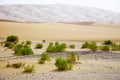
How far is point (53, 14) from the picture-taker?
147625 mm

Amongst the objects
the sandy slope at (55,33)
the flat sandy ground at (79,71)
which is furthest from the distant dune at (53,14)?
the flat sandy ground at (79,71)

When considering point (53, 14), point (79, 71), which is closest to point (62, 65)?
point (79, 71)

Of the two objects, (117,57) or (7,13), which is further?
(7,13)

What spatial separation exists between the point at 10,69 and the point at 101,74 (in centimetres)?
441

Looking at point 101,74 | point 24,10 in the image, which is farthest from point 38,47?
point 24,10

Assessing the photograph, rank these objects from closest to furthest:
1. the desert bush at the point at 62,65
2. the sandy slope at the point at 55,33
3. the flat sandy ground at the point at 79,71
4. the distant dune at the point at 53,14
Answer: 1. the flat sandy ground at the point at 79,71
2. the desert bush at the point at 62,65
3. the sandy slope at the point at 55,33
4. the distant dune at the point at 53,14

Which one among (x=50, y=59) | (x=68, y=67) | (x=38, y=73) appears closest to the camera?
(x=38, y=73)

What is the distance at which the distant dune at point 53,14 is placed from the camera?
432 ft

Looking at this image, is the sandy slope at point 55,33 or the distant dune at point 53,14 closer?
the sandy slope at point 55,33

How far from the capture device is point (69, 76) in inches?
467

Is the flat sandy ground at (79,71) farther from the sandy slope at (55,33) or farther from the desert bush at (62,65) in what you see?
the sandy slope at (55,33)

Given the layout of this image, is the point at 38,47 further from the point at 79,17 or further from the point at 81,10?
the point at 81,10

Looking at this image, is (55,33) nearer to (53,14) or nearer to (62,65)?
(62,65)

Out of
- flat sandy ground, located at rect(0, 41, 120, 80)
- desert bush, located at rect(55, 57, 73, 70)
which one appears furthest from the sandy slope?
desert bush, located at rect(55, 57, 73, 70)
